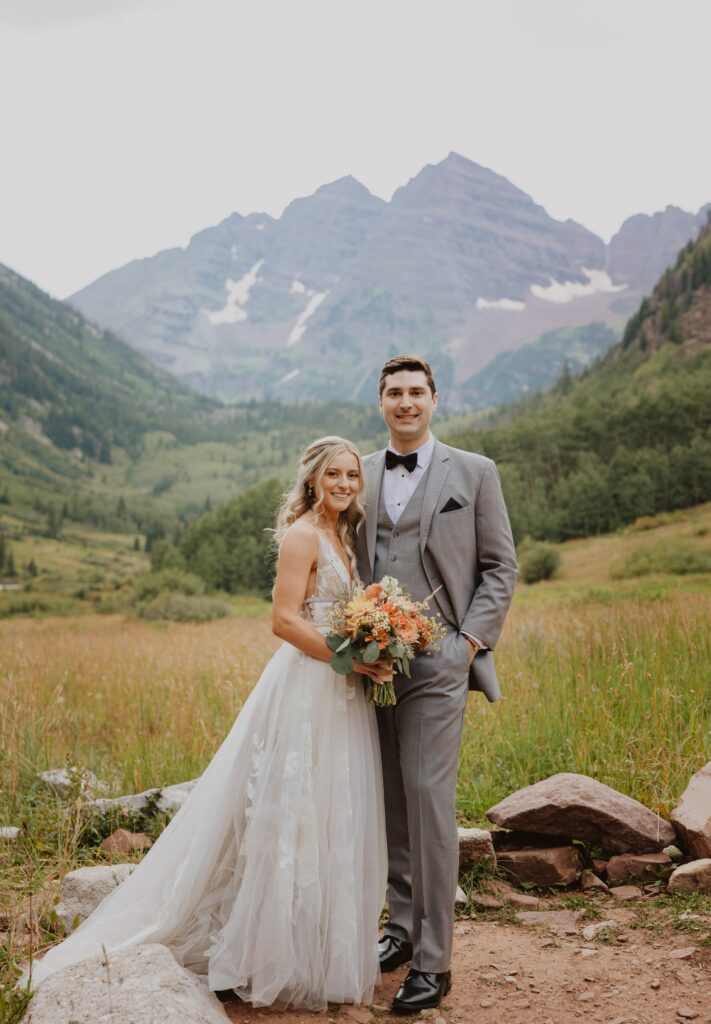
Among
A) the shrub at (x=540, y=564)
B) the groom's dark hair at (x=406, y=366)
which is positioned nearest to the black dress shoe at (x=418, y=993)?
the groom's dark hair at (x=406, y=366)

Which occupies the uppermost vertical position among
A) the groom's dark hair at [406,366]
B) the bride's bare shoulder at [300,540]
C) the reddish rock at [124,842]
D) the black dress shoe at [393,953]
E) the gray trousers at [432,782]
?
the groom's dark hair at [406,366]

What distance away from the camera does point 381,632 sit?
3387 millimetres

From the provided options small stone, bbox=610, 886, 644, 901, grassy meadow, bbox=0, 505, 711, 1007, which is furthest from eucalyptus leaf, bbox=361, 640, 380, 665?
small stone, bbox=610, 886, 644, 901

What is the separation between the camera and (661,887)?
15.5 ft

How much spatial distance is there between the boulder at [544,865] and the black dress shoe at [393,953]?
4.02 feet

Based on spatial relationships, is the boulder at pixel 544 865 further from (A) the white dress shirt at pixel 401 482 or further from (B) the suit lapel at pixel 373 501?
(A) the white dress shirt at pixel 401 482

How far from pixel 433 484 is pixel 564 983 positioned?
2368 mm

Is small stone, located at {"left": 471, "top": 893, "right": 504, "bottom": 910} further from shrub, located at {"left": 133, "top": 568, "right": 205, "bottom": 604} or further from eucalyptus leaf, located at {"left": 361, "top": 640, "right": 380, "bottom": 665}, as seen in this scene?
shrub, located at {"left": 133, "top": 568, "right": 205, "bottom": 604}

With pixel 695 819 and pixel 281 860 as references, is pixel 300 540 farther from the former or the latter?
pixel 695 819

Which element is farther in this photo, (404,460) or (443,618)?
(404,460)

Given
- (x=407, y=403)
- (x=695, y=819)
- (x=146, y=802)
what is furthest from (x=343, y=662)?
(x=146, y=802)

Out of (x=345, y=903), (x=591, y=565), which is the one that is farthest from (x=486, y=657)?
(x=591, y=565)

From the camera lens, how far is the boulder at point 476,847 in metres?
4.98

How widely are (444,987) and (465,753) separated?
2.98 m
